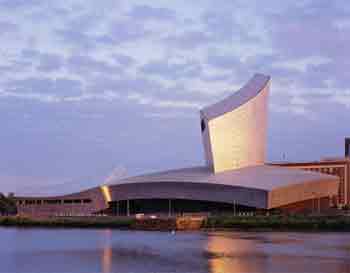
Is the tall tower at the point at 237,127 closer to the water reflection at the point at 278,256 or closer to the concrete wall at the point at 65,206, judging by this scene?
the concrete wall at the point at 65,206

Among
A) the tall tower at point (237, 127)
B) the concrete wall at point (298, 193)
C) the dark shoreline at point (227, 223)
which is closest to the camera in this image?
the dark shoreline at point (227, 223)

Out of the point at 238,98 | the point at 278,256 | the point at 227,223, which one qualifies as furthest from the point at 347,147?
the point at 278,256

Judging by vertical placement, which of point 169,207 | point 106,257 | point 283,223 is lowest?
point 106,257

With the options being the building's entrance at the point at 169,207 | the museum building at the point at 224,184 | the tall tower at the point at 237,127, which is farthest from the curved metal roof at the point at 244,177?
the building's entrance at the point at 169,207

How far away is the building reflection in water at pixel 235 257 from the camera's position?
2316cm

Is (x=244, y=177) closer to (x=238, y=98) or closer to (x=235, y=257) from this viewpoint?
(x=238, y=98)

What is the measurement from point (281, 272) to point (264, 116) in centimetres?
5045

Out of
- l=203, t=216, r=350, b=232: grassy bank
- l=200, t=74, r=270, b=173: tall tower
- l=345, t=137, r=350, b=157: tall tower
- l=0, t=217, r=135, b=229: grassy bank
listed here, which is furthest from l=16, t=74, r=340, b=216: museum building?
l=345, t=137, r=350, b=157: tall tower

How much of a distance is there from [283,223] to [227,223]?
4615mm

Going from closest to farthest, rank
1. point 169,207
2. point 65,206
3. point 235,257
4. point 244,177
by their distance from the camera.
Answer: point 235,257
point 244,177
point 169,207
point 65,206

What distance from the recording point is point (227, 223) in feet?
177

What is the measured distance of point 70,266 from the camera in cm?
2398

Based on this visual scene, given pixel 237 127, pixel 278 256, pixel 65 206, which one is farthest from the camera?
pixel 65 206

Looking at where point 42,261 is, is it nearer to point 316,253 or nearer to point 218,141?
point 316,253
